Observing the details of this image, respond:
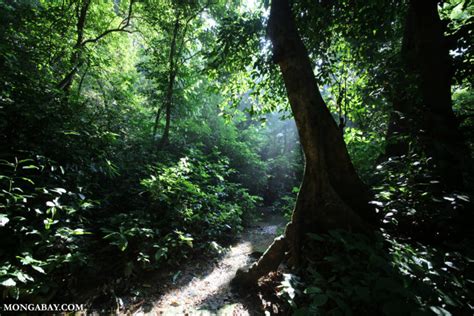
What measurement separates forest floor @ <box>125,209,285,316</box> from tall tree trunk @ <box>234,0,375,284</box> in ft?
1.87

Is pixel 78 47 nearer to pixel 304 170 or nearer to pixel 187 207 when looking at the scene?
pixel 187 207

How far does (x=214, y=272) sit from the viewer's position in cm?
409

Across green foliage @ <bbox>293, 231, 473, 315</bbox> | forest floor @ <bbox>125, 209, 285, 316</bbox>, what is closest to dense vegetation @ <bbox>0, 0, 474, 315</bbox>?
green foliage @ <bbox>293, 231, 473, 315</bbox>

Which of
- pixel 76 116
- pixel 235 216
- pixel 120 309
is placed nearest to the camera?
pixel 120 309

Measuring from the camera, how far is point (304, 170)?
10.4 feet

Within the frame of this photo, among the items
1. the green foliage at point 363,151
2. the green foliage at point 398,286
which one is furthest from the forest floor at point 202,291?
the green foliage at point 363,151

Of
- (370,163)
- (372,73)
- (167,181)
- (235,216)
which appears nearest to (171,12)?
(167,181)

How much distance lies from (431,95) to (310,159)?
2.04 metres

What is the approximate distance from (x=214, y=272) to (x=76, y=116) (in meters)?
4.43

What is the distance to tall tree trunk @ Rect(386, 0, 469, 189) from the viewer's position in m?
2.43

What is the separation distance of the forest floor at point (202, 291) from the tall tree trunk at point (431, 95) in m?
3.15

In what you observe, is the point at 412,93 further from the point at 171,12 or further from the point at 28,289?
the point at 171,12

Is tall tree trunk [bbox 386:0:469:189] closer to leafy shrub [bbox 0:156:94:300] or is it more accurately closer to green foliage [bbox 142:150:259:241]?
green foliage [bbox 142:150:259:241]

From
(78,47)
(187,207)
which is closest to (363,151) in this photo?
(187,207)
